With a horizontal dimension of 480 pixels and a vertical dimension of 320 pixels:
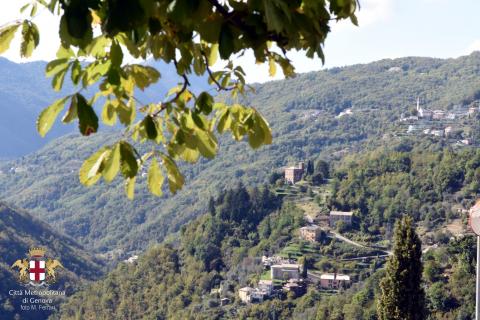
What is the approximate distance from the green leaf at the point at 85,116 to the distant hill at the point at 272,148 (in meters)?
65.9

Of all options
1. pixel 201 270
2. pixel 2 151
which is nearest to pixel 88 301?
pixel 201 270

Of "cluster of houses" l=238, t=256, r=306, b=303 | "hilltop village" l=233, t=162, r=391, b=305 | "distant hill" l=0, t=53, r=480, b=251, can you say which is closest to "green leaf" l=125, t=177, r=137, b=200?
"hilltop village" l=233, t=162, r=391, b=305

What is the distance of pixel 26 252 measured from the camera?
46281 millimetres

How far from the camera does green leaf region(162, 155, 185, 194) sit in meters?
1.35

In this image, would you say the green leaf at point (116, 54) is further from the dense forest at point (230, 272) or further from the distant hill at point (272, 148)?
the distant hill at point (272, 148)

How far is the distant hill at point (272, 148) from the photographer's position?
74.8 meters

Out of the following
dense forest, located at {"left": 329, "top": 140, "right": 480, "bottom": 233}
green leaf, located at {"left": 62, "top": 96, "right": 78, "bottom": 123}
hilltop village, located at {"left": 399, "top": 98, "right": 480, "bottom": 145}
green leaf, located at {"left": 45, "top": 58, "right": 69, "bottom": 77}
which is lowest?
dense forest, located at {"left": 329, "top": 140, "right": 480, "bottom": 233}

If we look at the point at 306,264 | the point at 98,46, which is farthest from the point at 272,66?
the point at 306,264

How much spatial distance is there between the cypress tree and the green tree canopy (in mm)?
9742

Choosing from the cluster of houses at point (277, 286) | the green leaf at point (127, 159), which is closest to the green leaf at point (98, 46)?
the green leaf at point (127, 159)

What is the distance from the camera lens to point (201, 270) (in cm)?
3772

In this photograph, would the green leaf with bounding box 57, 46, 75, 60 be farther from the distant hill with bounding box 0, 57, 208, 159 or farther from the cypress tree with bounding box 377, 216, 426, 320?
the distant hill with bounding box 0, 57, 208, 159

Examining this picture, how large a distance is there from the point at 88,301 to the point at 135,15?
3704 centimetres

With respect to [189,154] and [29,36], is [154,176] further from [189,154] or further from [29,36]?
[29,36]
